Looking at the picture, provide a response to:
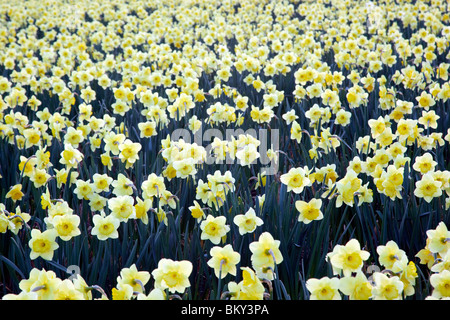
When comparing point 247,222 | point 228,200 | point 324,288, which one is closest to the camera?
point 324,288

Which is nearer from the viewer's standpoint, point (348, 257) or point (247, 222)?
point (348, 257)

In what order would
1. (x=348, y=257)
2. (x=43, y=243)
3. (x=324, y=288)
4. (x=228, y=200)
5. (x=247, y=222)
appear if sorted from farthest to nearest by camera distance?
(x=228, y=200), (x=247, y=222), (x=43, y=243), (x=348, y=257), (x=324, y=288)

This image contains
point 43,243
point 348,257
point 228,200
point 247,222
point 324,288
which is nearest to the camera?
point 324,288

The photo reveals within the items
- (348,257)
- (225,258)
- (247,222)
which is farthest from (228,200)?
(348,257)

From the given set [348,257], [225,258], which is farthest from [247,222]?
[348,257]

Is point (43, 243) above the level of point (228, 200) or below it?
below

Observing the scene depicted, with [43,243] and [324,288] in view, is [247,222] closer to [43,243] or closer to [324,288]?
[324,288]

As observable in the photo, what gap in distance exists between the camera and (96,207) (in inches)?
82.1

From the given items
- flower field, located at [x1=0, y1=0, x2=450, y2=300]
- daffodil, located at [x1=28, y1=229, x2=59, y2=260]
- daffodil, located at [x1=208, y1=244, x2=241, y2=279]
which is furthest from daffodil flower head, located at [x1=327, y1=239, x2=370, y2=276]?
daffodil, located at [x1=28, y1=229, x2=59, y2=260]

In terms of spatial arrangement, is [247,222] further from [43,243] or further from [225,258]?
[43,243]

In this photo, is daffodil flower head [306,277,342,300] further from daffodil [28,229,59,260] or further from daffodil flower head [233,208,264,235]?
daffodil [28,229,59,260]

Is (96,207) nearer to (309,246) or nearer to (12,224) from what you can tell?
(12,224)

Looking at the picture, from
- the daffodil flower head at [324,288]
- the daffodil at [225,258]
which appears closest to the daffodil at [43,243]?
the daffodil at [225,258]
